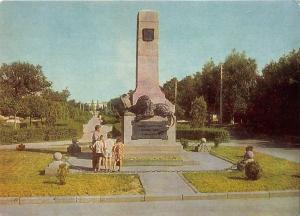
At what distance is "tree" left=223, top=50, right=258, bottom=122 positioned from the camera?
33438 mm

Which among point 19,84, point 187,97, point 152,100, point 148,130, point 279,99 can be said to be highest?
point 187,97

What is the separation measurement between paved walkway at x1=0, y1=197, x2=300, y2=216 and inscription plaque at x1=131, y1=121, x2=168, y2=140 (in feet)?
19.8

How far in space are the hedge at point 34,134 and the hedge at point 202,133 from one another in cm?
731

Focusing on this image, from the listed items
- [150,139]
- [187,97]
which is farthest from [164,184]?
[187,97]

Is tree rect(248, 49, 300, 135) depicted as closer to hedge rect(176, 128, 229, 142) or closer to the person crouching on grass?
hedge rect(176, 128, 229, 142)

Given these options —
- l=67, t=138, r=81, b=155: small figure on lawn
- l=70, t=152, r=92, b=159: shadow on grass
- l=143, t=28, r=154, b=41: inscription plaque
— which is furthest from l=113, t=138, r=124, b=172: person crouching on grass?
l=67, t=138, r=81, b=155: small figure on lawn

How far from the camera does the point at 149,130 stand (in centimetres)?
1617

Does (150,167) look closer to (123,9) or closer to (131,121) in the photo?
(131,121)

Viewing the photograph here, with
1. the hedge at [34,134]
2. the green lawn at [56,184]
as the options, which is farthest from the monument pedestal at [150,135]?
the hedge at [34,134]

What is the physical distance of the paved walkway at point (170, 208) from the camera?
9.43 metres

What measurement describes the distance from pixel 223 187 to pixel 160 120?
5455mm

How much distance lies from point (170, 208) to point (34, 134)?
17.2 m

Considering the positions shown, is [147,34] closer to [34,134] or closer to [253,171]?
[253,171]

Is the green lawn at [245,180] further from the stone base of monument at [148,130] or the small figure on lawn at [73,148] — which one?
the small figure on lawn at [73,148]
